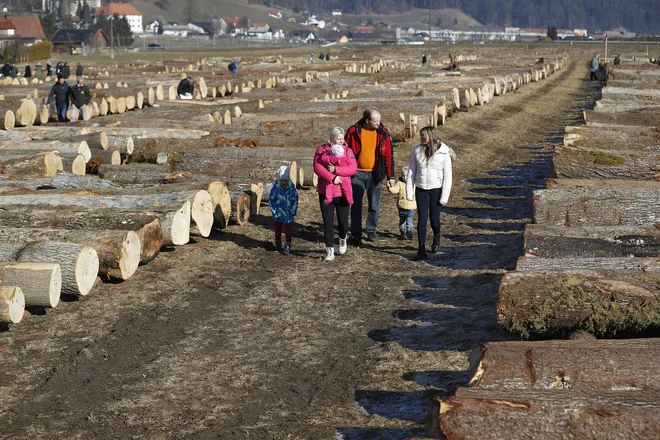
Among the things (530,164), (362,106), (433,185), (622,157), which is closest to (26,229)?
(433,185)

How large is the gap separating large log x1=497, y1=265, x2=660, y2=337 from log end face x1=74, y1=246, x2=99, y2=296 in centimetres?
439

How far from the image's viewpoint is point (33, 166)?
1487 centimetres

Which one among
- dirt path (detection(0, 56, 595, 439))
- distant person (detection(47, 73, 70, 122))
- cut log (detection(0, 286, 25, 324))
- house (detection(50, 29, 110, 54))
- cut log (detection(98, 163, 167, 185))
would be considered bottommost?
dirt path (detection(0, 56, 595, 439))

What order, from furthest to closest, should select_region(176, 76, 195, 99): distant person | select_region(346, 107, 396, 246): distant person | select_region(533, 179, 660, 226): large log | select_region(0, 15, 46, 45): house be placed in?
select_region(0, 15, 46, 45): house, select_region(176, 76, 195, 99): distant person, select_region(346, 107, 396, 246): distant person, select_region(533, 179, 660, 226): large log

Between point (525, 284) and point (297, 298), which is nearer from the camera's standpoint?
point (525, 284)

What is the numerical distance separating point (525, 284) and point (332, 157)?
3.86 meters

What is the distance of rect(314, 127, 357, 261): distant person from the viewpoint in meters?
11.5

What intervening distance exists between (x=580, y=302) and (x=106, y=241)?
5.24m

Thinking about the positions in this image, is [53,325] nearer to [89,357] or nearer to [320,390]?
[89,357]

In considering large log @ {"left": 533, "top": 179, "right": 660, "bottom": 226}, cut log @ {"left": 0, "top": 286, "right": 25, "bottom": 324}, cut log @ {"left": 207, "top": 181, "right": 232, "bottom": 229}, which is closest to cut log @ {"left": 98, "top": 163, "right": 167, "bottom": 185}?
cut log @ {"left": 207, "top": 181, "right": 232, "bottom": 229}

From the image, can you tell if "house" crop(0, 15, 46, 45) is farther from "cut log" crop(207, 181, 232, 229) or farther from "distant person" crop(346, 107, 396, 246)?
"distant person" crop(346, 107, 396, 246)

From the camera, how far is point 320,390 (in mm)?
7551

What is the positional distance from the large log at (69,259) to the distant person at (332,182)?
2942mm

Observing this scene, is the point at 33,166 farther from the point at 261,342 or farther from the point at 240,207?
the point at 261,342
